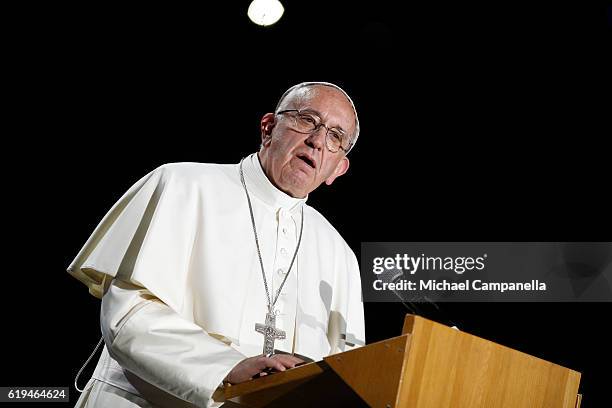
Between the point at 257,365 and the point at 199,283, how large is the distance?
23.1 inches

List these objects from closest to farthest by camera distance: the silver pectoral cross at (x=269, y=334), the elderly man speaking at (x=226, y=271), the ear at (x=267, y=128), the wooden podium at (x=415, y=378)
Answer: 1. the wooden podium at (x=415, y=378)
2. the elderly man speaking at (x=226, y=271)
3. the silver pectoral cross at (x=269, y=334)
4. the ear at (x=267, y=128)

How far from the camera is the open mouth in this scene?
2535 mm

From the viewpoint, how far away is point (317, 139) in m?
2.53

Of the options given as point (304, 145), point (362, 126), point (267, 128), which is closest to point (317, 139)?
point (304, 145)

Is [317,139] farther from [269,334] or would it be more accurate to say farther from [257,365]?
[257,365]

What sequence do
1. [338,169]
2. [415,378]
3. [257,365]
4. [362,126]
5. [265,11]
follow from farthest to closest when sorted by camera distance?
1. [362,126]
2. [265,11]
3. [338,169]
4. [257,365]
5. [415,378]

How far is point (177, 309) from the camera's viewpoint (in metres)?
2.04

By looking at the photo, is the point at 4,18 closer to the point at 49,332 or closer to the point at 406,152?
the point at 49,332

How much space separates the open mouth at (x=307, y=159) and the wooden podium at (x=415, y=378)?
104cm

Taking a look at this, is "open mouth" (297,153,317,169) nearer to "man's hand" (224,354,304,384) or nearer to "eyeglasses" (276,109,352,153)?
"eyeglasses" (276,109,352,153)

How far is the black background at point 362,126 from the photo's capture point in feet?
13.4

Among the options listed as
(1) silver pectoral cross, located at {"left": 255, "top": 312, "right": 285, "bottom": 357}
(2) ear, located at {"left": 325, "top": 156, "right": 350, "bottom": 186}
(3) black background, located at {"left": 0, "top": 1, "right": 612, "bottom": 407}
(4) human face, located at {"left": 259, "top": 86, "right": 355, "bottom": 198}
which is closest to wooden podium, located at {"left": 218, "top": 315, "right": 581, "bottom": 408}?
(1) silver pectoral cross, located at {"left": 255, "top": 312, "right": 285, "bottom": 357}

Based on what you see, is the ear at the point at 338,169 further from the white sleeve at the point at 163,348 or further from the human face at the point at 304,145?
the white sleeve at the point at 163,348

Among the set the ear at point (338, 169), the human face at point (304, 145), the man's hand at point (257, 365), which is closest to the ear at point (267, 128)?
the human face at point (304, 145)
